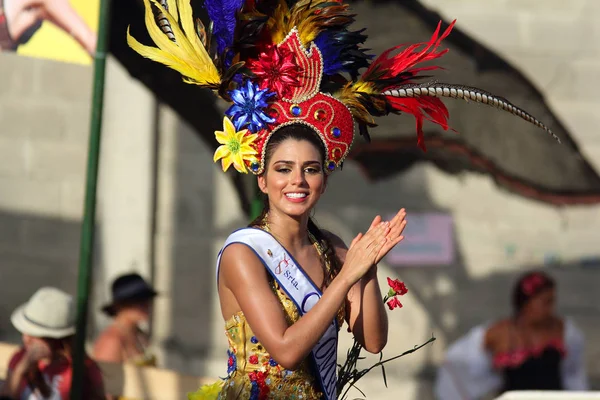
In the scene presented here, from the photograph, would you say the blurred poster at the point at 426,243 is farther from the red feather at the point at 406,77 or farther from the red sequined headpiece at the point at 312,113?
the red sequined headpiece at the point at 312,113

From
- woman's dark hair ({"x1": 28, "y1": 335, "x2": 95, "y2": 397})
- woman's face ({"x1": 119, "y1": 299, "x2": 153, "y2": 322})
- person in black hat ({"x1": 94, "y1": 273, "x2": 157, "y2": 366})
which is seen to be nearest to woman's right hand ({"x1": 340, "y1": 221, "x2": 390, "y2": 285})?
woman's dark hair ({"x1": 28, "y1": 335, "x2": 95, "y2": 397})

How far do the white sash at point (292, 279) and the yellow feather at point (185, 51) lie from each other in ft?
1.56

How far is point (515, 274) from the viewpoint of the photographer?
7746 millimetres

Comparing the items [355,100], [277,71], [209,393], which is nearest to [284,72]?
[277,71]

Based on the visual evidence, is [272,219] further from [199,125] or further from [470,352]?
[470,352]

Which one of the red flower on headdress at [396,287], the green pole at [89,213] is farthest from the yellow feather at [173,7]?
the green pole at [89,213]

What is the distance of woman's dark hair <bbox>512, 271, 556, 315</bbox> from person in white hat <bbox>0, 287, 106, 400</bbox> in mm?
2632

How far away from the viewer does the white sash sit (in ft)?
10.7

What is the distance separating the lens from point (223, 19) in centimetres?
336

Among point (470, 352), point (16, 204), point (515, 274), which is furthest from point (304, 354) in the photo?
point (16, 204)

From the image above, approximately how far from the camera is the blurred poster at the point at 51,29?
4.72 meters

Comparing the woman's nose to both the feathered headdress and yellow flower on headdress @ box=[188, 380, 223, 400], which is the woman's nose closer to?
the feathered headdress

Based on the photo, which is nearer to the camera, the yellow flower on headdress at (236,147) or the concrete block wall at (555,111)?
the yellow flower on headdress at (236,147)

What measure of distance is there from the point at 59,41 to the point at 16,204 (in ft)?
11.7
